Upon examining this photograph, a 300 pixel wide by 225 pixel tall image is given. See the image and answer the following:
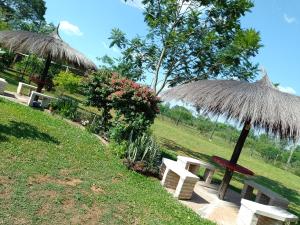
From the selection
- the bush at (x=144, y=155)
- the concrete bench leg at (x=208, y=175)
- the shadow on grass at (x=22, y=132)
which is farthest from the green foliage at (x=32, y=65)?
the concrete bench leg at (x=208, y=175)

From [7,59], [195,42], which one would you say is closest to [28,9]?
[7,59]

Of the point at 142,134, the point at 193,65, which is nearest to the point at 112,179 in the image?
the point at 142,134

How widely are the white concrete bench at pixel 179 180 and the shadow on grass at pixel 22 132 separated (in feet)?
8.88

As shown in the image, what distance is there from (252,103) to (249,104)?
0.07 meters

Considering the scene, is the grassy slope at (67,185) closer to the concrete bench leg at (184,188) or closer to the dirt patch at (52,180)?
the dirt patch at (52,180)

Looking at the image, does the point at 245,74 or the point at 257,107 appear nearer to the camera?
the point at 257,107

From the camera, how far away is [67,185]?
6395 mm

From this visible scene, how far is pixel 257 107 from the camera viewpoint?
25.3ft

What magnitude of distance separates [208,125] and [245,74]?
112ft

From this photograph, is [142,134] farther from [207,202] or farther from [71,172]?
[71,172]

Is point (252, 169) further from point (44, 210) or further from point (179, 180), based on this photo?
point (44, 210)

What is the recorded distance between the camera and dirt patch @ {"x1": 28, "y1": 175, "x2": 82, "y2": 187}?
613 centimetres

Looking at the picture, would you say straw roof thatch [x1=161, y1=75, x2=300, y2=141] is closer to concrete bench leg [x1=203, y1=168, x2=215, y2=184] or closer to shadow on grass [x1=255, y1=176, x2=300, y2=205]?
concrete bench leg [x1=203, y1=168, x2=215, y2=184]

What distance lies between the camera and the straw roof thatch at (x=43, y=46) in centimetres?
1353
